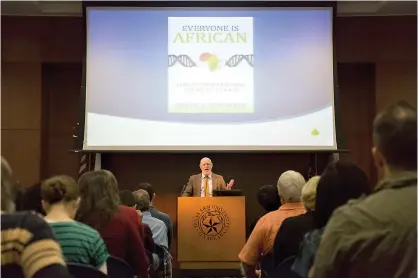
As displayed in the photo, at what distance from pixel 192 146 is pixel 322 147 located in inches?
40.6

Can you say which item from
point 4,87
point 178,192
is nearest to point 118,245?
point 4,87

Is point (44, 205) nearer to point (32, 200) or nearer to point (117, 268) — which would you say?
point (32, 200)

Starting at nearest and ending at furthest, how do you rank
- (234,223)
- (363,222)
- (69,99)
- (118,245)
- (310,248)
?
(363,222) → (310,248) → (118,245) → (234,223) → (69,99)

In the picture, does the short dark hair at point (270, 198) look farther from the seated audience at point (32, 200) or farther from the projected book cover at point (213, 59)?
the seated audience at point (32, 200)

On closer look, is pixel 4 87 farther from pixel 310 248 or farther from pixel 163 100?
pixel 163 100

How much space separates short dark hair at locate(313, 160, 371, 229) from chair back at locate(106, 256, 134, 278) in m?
0.70

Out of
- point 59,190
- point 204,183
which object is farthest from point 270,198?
point 204,183

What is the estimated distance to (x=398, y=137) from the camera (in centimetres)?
105

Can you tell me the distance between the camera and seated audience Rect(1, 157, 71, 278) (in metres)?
1.10

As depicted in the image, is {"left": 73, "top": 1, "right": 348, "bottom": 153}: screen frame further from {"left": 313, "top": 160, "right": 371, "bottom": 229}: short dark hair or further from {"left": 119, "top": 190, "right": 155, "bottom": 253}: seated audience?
{"left": 313, "top": 160, "right": 371, "bottom": 229}: short dark hair

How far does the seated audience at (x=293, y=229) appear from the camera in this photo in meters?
1.62

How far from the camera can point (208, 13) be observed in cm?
423

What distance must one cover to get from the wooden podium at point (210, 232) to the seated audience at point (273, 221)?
5.05ft

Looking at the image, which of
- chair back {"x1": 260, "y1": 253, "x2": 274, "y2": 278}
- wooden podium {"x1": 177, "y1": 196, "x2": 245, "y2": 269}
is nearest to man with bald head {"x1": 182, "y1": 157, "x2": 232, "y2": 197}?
wooden podium {"x1": 177, "y1": 196, "x2": 245, "y2": 269}
